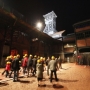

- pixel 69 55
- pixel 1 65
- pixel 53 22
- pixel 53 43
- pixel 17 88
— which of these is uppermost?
pixel 53 22

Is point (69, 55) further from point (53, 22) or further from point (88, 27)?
point (53, 22)

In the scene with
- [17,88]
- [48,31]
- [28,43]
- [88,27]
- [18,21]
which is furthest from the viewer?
[48,31]

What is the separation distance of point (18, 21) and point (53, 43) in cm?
1882

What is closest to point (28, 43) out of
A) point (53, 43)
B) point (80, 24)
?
point (53, 43)

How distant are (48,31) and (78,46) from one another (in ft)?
77.3

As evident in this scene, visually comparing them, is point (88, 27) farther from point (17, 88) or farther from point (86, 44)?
point (17, 88)

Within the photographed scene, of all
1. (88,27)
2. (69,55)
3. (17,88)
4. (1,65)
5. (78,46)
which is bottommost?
(17,88)

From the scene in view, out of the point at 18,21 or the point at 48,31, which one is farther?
the point at 48,31

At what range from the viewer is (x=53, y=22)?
44.3 meters

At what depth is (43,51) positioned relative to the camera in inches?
981

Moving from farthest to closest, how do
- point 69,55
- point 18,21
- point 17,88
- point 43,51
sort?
point 69,55 → point 43,51 → point 18,21 → point 17,88

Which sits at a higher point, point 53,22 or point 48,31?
point 53,22

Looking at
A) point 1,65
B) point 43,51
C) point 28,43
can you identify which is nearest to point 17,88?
point 1,65

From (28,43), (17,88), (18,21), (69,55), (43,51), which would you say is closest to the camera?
(17,88)
